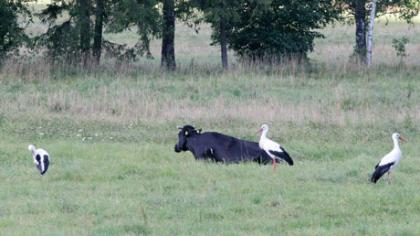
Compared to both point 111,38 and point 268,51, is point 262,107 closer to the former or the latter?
point 268,51

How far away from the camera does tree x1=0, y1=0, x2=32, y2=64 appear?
30.5 meters

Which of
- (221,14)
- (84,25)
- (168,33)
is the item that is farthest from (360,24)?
(84,25)

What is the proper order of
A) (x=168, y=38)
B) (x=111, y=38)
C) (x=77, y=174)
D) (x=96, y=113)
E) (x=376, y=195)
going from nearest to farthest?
(x=376, y=195) → (x=77, y=174) → (x=96, y=113) → (x=168, y=38) → (x=111, y=38)

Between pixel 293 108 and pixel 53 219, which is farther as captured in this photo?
pixel 293 108

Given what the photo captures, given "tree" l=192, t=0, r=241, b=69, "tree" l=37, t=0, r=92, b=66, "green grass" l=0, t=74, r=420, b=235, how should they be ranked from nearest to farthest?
"green grass" l=0, t=74, r=420, b=235 → "tree" l=192, t=0, r=241, b=69 → "tree" l=37, t=0, r=92, b=66

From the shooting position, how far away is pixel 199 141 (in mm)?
16766

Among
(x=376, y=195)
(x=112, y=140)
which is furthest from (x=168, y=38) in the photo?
(x=376, y=195)

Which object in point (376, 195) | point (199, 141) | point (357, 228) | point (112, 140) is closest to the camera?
point (357, 228)

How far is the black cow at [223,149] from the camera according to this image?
16.4m

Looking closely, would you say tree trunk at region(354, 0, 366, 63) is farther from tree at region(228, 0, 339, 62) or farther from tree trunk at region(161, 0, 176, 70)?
tree trunk at region(161, 0, 176, 70)

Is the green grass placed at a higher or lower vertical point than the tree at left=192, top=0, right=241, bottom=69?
lower

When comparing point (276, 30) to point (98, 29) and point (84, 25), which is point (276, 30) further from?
point (84, 25)

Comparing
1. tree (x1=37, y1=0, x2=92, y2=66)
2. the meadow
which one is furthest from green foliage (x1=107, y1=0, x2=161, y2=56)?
the meadow

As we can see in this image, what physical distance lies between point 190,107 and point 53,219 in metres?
11.1
